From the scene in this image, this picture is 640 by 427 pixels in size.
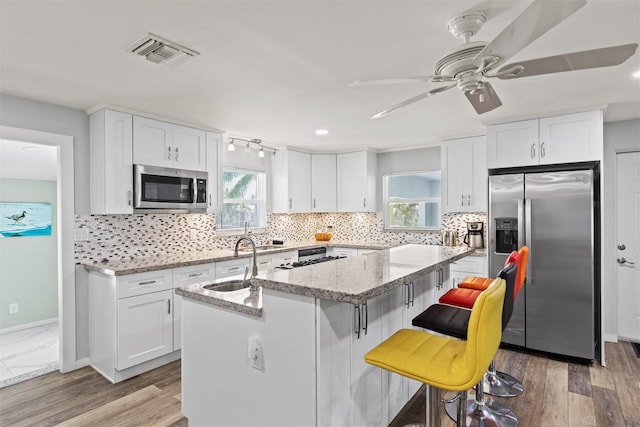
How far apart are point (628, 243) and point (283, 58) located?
4133mm

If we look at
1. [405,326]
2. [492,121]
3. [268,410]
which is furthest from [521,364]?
[268,410]

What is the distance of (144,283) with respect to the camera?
307 cm

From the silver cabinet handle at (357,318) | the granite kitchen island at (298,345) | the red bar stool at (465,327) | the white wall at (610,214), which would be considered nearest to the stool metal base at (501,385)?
the red bar stool at (465,327)

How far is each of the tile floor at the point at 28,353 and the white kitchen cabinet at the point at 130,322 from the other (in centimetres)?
49

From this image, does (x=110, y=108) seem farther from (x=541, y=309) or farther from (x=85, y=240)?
(x=541, y=309)

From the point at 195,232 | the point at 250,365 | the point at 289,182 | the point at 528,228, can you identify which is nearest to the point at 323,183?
the point at 289,182

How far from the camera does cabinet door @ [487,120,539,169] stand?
11.6ft

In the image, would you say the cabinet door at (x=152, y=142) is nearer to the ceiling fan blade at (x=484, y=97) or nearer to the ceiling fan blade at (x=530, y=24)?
the ceiling fan blade at (x=484, y=97)

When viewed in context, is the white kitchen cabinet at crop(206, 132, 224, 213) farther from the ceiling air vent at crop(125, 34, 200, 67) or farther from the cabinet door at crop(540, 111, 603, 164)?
the cabinet door at crop(540, 111, 603, 164)

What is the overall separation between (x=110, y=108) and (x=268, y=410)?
9.39 ft

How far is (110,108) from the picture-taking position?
3.12 meters

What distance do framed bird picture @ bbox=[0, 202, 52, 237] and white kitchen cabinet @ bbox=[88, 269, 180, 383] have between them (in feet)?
7.27

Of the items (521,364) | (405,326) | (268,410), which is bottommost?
(521,364)

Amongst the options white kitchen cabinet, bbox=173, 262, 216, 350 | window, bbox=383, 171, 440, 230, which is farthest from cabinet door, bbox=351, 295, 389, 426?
window, bbox=383, 171, 440, 230
